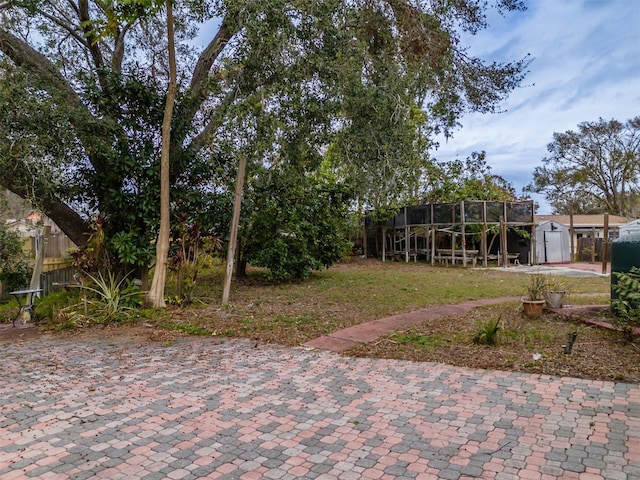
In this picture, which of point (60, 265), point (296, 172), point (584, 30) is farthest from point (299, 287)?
point (584, 30)

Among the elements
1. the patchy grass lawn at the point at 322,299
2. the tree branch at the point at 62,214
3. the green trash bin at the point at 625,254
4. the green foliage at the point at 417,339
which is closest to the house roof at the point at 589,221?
the patchy grass lawn at the point at 322,299

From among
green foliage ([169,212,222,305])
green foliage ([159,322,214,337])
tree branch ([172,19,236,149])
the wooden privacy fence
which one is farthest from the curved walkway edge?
the wooden privacy fence

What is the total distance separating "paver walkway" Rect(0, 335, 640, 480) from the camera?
9.20 ft

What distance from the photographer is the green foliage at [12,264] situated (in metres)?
11.2

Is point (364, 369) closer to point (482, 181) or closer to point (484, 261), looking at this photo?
point (484, 261)

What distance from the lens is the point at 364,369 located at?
15.9 ft

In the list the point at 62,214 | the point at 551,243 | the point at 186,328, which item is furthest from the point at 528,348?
the point at 551,243

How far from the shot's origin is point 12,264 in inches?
448

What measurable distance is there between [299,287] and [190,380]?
24.5ft

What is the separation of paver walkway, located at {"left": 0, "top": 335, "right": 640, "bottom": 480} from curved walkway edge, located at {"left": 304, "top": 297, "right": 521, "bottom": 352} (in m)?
0.66

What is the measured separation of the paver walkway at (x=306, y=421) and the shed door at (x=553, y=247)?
63.9 ft

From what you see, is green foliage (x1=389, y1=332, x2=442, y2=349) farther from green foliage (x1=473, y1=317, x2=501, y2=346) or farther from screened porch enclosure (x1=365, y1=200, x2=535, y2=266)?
screened porch enclosure (x1=365, y1=200, x2=535, y2=266)

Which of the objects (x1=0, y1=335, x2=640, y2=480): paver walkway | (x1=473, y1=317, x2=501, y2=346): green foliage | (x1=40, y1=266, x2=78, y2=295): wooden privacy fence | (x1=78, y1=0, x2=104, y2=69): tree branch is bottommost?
(x1=0, y1=335, x2=640, y2=480): paver walkway

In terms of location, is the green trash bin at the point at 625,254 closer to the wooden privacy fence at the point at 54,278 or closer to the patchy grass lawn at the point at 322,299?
the patchy grass lawn at the point at 322,299
